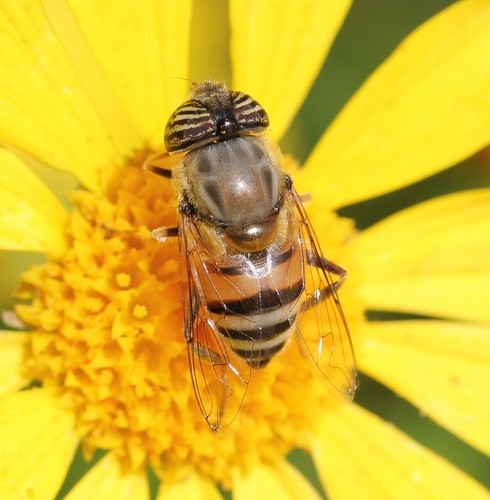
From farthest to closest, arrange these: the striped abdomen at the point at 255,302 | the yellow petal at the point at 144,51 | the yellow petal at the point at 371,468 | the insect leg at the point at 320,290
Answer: the yellow petal at the point at 371,468, the yellow petal at the point at 144,51, the insect leg at the point at 320,290, the striped abdomen at the point at 255,302

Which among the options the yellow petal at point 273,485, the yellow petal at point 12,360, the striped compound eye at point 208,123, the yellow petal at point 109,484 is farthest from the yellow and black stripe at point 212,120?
the yellow petal at point 273,485

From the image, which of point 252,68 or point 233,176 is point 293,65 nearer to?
point 252,68

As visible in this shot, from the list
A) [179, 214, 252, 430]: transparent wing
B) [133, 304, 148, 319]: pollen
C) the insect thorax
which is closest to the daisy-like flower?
[133, 304, 148, 319]: pollen

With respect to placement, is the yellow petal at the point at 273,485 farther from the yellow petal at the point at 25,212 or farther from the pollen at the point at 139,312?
the yellow petal at the point at 25,212

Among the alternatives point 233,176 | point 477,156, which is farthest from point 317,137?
point 233,176

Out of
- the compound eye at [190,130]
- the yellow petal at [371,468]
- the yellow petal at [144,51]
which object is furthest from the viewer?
the yellow petal at [371,468]

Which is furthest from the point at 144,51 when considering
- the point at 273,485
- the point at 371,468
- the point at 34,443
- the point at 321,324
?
the point at 371,468

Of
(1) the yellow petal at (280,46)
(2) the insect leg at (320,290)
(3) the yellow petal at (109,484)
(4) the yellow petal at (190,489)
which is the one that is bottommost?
(4) the yellow petal at (190,489)

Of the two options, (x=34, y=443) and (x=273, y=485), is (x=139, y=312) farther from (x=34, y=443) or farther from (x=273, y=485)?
(x=273, y=485)
